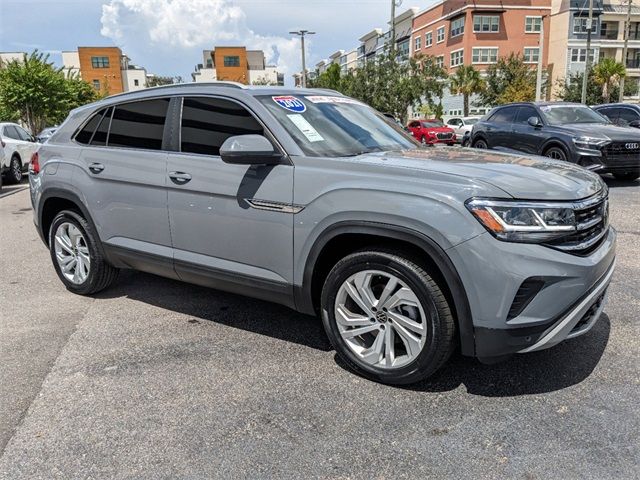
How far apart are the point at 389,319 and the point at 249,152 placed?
4.23 feet

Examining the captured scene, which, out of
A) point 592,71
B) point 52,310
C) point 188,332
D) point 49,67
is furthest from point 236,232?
point 592,71

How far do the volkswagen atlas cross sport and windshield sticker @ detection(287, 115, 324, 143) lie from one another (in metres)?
0.01

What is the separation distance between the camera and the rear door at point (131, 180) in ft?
13.2

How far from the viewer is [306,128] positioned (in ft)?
11.9

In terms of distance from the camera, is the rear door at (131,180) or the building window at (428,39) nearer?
the rear door at (131,180)

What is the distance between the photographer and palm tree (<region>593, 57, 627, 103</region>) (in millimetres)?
46875

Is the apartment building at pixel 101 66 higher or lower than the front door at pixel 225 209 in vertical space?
higher

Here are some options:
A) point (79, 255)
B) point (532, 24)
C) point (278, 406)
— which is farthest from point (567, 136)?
point (532, 24)

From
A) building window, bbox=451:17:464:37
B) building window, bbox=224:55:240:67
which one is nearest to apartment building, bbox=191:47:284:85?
building window, bbox=224:55:240:67

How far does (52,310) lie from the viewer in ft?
15.1

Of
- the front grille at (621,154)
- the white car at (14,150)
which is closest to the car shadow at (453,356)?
the front grille at (621,154)

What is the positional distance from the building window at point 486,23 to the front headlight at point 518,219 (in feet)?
186

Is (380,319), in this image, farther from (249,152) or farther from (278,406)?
(249,152)

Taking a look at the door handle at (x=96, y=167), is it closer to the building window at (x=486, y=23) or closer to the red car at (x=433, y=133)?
the red car at (x=433, y=133)
